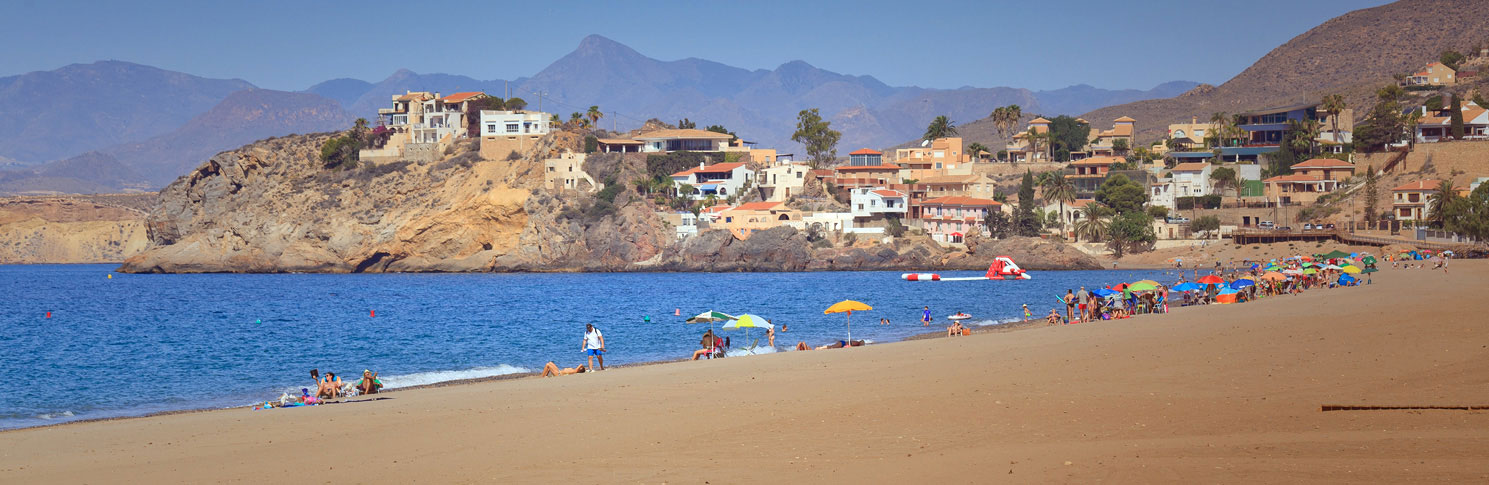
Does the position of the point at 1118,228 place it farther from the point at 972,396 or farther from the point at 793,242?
the point at 972,396

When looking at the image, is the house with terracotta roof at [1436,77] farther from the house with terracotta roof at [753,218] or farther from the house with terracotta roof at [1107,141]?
the house with terracotta roof at [753,218]

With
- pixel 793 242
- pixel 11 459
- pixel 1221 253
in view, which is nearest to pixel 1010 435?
pixel 11 459

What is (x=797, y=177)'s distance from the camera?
345 feet

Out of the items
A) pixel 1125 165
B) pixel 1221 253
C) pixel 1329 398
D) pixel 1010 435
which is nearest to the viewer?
pixel 1010 435

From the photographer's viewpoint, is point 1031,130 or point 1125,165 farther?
→ point 1031,130

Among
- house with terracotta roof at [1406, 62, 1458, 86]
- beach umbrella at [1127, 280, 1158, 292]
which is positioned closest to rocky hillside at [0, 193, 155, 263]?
house with terracotta roof at [1406, 62, 1458, 86]

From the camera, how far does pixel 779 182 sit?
104188 millimetres

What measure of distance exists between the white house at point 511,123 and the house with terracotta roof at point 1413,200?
69.6 meters

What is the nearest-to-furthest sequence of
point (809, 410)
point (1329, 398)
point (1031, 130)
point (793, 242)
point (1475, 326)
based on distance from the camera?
1. point (1329, 398)
2. point (809, 410)
3. point (1475, 326)
4. point (793, 242)
5. point (1031, 130)

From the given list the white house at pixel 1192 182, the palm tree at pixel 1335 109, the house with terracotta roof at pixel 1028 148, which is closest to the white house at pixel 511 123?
the house with terracotta roof at pixel 1028 148

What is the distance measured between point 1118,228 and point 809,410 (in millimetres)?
77320

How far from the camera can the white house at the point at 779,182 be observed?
10400 cm

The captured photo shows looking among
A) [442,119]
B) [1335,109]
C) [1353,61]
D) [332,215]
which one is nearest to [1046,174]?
[1335,109]

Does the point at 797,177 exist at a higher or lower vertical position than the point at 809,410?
higher
